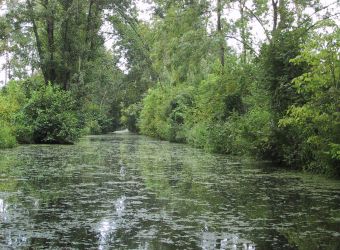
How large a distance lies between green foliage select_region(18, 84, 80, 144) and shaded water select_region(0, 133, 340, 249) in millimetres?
13023

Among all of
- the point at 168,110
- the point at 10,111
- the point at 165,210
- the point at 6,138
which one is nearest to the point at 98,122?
the point at 168,110

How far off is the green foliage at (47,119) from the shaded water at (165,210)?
513 inches

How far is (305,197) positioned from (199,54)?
12.7 metres

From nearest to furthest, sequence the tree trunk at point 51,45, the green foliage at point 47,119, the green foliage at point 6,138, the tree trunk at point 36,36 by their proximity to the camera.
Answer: the green foliage at point 6,138 → the green foliage at point 47,119 → the tree trunk at point 36,36 → the tree trunk at point 51,45

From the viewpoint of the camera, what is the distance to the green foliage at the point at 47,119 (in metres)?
24.7

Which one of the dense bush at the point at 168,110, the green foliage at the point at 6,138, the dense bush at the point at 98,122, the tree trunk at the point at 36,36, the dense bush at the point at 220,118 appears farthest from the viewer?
the dense bush at the point at 98,122

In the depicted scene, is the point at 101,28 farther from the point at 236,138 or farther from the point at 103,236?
the point at 103,236

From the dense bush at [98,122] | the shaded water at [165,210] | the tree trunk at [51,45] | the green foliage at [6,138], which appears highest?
the tree trunk at [51,45]

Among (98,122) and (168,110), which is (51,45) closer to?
(168,110)

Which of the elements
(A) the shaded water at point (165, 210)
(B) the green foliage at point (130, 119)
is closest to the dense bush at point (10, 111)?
(A) the shaded water at point (165, 210)

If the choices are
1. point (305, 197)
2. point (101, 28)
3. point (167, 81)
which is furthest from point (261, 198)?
point (167, 81)

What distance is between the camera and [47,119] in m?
24.8

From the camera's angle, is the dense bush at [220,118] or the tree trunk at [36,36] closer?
the dense bush at [220,118]

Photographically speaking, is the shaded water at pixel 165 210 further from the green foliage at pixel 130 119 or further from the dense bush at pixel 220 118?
the green foliage at pixel 130 119
